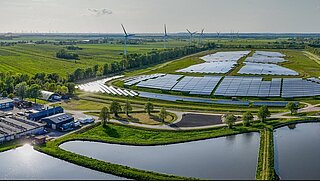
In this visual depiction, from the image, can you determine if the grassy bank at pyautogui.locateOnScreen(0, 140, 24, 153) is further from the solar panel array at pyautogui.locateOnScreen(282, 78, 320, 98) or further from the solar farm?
the solar panel array at pyautogui.locateOnScreen(282, 78, 320, 98)

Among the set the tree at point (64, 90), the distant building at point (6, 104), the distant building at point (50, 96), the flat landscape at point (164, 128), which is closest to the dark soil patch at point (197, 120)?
the flat landscape at point (164, 128)

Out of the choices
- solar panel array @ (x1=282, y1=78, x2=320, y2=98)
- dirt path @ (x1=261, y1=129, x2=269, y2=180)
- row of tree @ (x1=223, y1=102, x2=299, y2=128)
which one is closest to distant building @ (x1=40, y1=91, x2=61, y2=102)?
row of tree @ (x1=223, y1=102, x2=299, y2=128)

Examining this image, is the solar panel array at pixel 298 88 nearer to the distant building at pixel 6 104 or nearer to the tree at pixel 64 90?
the tree at pixel 64 90

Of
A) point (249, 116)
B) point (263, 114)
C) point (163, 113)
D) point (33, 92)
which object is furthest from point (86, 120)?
point (263, 114)

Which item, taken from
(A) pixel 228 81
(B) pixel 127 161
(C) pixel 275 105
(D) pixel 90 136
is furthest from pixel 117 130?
(A) pixel 228 81

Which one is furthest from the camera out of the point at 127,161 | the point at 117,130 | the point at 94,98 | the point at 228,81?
the point at 228,81

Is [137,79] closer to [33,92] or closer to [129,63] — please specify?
[129,63]

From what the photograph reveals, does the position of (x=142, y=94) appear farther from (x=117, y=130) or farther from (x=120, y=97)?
(x=117, y=130)
